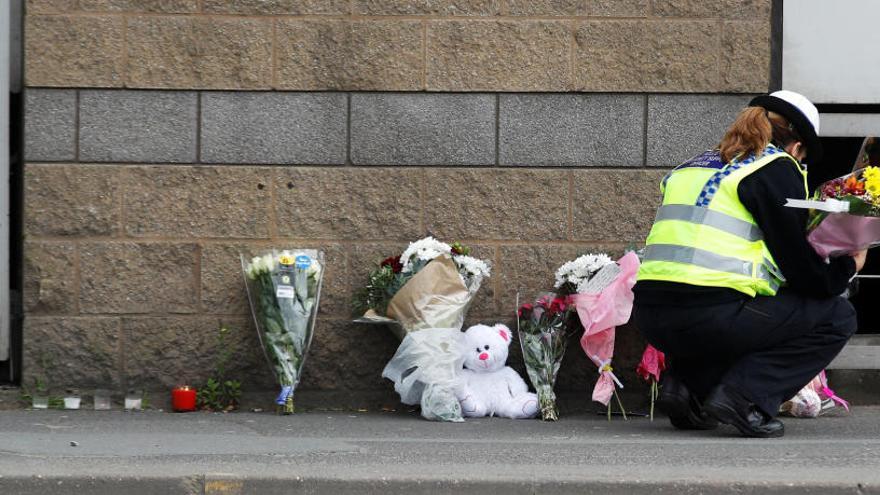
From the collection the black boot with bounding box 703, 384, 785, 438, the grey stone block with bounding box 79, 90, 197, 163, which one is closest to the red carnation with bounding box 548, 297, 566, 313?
the black boot with bounding box 703, 384, 785, 438

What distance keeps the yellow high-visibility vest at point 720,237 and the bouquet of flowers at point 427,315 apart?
122 centimetres

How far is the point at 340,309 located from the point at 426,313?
62 centimetres

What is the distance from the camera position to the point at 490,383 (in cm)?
714

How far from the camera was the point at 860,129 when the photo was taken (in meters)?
A: 7.68

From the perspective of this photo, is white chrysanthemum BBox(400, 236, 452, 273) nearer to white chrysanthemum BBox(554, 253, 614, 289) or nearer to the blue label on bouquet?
white chrysanthemum BBox(554, 253, 614, 289)

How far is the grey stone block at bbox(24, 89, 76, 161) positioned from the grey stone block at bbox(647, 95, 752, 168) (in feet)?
9.87

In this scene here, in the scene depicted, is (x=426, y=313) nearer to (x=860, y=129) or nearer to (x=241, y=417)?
(x=241, y=417)

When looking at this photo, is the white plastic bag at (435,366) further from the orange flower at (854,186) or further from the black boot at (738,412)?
the orange flower at (854,186)

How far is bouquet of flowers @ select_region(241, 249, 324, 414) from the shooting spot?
6.98 metres

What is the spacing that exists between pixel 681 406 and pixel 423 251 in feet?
4.97

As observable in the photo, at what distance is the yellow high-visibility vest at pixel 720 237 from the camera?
6043 millimetres

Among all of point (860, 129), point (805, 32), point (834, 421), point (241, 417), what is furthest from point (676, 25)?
point (241, 417)

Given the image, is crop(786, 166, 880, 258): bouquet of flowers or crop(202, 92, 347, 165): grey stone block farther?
crop(202, 92, 347, 165): grey stone block

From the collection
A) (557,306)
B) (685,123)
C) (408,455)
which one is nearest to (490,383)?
(557,306)
